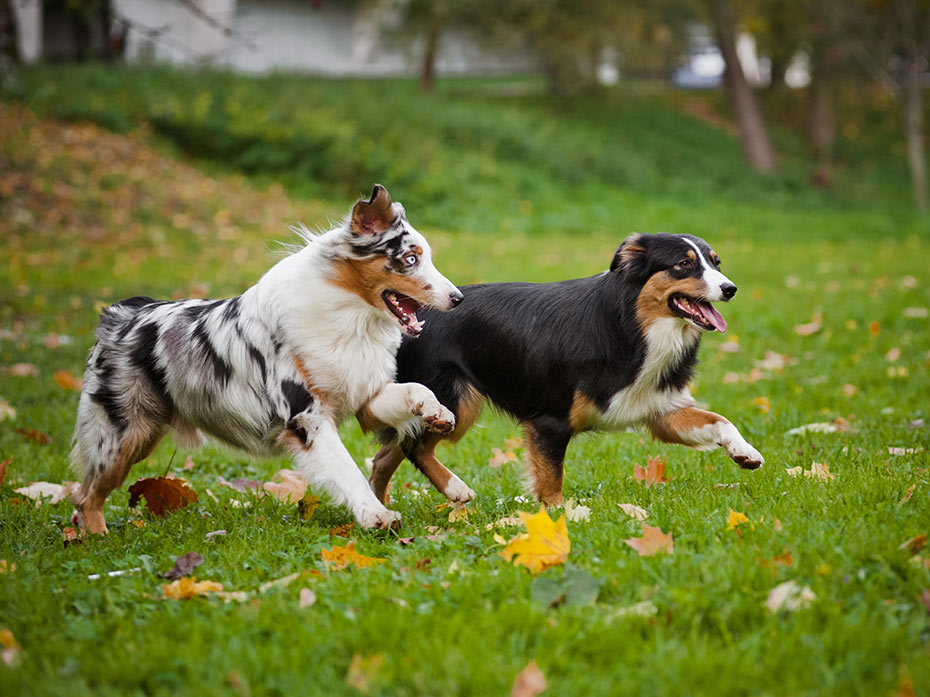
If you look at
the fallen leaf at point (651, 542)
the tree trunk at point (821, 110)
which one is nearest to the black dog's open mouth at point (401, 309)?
the fallen leaf at point (651, 542)

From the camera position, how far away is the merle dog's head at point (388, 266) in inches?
175

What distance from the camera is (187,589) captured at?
3578 mm

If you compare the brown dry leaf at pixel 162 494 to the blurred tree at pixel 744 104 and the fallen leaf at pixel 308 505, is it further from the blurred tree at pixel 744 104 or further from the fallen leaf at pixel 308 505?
the blurred tree at pixel 744 104

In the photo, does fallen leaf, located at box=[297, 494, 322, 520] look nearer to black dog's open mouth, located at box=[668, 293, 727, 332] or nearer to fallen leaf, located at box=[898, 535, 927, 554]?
black dog's open mouth, located at box=[668, 293, 727, 332]

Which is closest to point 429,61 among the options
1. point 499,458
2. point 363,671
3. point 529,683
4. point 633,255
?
point 499,458

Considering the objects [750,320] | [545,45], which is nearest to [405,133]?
[545,45]

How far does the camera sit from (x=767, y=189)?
25.0 metres

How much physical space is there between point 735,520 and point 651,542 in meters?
0.45

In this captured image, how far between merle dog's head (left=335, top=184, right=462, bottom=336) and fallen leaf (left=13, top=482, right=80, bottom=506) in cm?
Answer: 224

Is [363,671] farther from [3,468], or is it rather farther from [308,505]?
[3,468]

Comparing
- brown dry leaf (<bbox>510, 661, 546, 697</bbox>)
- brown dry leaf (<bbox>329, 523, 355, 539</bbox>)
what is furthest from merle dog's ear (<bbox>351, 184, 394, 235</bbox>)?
brown dry leaf (<bbox>510, 661, 546, 697</bbox>)

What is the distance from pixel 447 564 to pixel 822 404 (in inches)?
161

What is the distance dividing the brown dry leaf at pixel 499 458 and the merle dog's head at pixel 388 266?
1645 mm

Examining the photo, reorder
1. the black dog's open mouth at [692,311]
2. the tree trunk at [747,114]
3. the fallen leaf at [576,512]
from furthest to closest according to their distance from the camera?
the tree trunk at [747,114]
the black dog's open mouth at [692,311]
the fallen leaf at [576,512]
